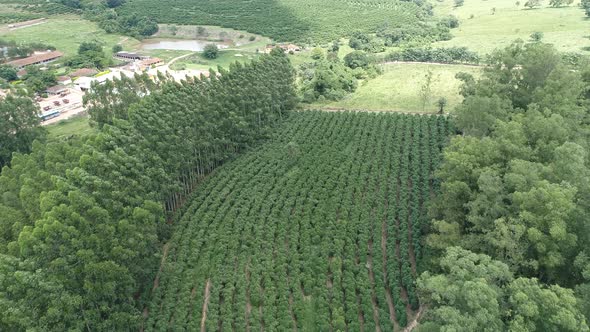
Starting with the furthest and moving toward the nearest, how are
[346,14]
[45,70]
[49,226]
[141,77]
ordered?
[346,14] → [45,70] → [141,77] → [49,226]

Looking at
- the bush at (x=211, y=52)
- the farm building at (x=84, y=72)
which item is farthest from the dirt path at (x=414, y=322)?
the bush at (x=211, y=52)

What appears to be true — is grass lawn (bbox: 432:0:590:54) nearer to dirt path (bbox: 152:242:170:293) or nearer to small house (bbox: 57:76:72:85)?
dirt path (bbox: 152:242:170:293)

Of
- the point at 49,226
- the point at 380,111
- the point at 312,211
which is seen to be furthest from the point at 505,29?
the point at 49,226

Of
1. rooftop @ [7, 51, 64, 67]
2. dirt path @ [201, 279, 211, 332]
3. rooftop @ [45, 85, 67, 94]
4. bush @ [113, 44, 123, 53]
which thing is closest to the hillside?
bush @ [113, 44, 123, 53]

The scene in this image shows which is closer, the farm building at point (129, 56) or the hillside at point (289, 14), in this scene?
the farm building at point (129, 56)

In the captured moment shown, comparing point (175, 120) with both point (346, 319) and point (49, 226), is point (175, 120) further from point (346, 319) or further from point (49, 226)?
point (346, 319)

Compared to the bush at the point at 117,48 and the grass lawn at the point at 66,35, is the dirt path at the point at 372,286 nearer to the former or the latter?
the bush at the point at 117,48
